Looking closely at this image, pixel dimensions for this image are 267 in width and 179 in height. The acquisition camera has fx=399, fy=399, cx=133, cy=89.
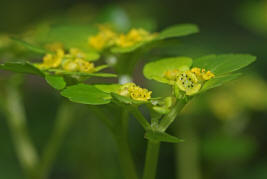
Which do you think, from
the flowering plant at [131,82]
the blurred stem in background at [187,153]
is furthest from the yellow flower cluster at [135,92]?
the blurred stem in background at [187,153]

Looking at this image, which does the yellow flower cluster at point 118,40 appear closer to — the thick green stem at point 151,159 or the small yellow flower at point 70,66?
the small yellow flower at point 70,66

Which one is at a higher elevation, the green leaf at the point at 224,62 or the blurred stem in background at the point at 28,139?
the green leaf at the point at 224,62

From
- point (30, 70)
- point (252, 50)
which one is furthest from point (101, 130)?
point (252, 50)

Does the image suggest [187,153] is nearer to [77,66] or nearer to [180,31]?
[180,31]

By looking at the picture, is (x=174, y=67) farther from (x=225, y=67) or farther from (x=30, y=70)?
(x=30, y=70)

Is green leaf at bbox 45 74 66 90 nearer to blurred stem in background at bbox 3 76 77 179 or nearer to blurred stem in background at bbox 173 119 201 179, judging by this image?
blurred stem in background at bbox 3 76 77 179

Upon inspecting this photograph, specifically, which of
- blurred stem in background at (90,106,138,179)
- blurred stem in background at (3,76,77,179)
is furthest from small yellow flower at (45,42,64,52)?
blurred stem in background at (90,106,138,179)

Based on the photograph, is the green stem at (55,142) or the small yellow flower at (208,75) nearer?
the small yellow flower at (208,75)

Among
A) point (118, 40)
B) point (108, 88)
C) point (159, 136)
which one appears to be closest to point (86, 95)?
point (108, 88)
